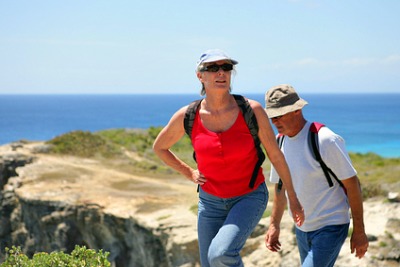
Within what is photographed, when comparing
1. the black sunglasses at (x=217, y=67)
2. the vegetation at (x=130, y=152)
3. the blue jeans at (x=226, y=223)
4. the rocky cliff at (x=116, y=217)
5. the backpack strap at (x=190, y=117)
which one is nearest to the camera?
the blue jeans at (x=226, y=223)

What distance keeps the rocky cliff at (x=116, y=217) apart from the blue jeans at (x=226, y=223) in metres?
6.42

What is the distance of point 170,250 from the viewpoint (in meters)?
14.8

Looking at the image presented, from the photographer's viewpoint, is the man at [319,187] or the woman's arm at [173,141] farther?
the woman's arm at [173,141]

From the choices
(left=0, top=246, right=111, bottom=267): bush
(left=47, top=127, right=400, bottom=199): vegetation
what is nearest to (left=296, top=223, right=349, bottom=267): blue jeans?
(left=0, top=246, right=111, bottom=267): bush

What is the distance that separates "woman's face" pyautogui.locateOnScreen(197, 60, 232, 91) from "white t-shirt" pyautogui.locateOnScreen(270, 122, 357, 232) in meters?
0.79

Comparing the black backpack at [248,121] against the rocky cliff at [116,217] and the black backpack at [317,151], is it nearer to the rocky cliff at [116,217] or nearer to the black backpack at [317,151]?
the black backpack at [317,151]

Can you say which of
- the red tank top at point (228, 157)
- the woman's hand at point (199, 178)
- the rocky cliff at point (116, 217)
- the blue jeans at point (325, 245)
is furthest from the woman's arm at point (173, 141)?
the rocky cliff at point (116, 217)

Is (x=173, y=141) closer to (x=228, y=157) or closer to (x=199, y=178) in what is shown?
(x=199, y=178)

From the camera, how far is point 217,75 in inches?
182

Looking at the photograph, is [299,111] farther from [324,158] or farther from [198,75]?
[198,75]

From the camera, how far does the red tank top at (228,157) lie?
4.53 m

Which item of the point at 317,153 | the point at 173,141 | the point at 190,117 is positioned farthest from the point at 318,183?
the point at 173,141

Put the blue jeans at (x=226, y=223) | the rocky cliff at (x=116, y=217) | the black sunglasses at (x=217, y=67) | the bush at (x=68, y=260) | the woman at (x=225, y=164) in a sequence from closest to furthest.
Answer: the blue jeans at (x=226, y=223) < the woman at (x=225, y=164) < the black sunglasses at (x=217, y=67) < the bush at (x=68, y=260) < the rocky cliff at (x=116, y=217)

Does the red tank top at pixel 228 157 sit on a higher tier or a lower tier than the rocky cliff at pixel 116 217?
higher
